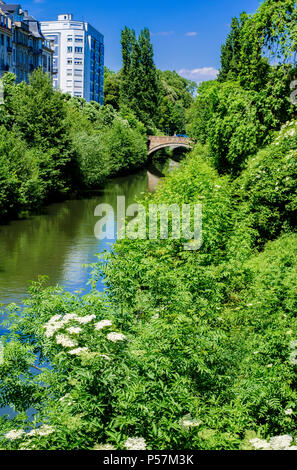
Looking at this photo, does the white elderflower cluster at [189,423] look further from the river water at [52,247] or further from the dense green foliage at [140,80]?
the dense green foliage at [140,80]

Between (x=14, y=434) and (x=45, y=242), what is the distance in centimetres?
1876

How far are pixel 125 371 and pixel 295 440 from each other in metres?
1.78

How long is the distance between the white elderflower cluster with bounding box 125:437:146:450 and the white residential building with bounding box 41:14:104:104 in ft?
356

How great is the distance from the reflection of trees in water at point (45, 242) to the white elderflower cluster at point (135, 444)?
11421 millimetres

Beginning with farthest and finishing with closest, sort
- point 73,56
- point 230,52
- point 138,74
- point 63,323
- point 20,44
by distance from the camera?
point 73,56 < point 138,74 < point 20,44 < point 230,52 < point 63,323

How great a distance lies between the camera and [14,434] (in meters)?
4.94

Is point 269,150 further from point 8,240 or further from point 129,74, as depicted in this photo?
point 129,74

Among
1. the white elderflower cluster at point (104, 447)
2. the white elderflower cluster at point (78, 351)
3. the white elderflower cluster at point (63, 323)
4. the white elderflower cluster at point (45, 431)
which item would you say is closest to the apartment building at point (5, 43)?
the white elderflower cluster at point (63, 323)

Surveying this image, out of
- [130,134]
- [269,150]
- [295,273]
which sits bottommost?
[295,273]

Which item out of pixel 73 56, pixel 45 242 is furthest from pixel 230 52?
pixel 73 56

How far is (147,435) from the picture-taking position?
493cm

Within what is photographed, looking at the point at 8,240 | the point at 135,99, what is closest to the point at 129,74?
the point at 135,99

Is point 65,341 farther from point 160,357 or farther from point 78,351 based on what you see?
point 160,357

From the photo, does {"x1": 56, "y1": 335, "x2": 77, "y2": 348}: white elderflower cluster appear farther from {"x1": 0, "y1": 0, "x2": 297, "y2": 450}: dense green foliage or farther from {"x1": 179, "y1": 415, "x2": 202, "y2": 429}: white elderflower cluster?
{"x1": 179, "y1": 415, "x2": 202, "y2": 429}: white elderflower cluster
